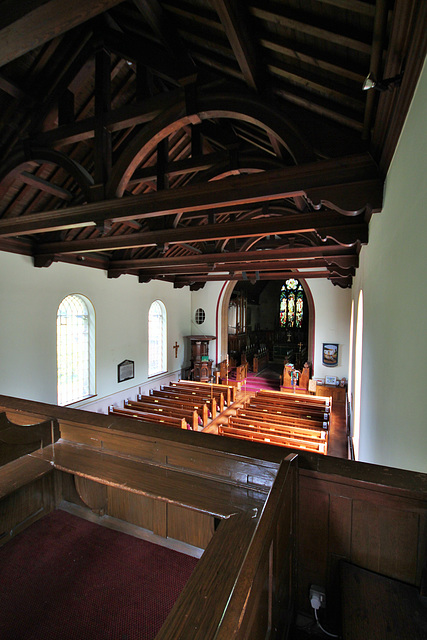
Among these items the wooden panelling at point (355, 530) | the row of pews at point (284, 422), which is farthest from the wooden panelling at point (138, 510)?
the row of pews at point (284, 422)

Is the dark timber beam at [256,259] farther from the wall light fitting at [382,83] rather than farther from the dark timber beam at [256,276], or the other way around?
the wall light fitting at [382,83]

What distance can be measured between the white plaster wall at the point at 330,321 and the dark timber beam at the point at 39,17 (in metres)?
10.2

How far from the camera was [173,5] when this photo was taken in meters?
2.46

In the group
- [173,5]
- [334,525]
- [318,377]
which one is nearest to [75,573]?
[334,525]

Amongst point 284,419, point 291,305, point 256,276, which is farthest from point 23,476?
point 291,305

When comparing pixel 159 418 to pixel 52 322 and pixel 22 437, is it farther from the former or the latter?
pixel 22 437

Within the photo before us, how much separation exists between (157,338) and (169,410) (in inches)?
153

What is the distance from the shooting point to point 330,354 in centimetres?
1049

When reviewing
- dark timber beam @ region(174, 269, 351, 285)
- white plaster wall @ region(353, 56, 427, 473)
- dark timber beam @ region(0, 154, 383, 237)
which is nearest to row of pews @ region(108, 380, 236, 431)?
dark timber beam @ region(174, 269, 351, 285)

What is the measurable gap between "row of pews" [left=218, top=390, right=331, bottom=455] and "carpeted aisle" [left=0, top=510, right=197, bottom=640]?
11.3 feet

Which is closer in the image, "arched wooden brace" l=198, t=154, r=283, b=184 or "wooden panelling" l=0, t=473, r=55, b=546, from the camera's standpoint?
"wooden panelling" l=0, t=473, r=55, b=546

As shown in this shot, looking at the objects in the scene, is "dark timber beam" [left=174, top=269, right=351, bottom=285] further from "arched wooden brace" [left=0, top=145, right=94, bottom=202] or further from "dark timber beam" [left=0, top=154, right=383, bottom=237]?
"arched wooden brace" [left=0, top=145, right=94, bottom=202]

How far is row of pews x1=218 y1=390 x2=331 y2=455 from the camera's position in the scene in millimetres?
5579

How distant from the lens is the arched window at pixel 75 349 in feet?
23.6
